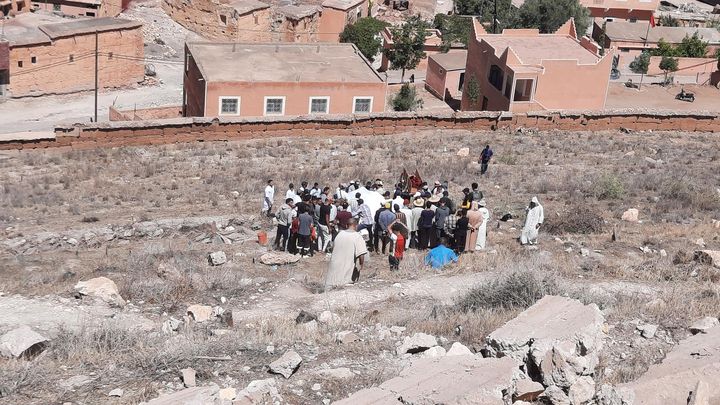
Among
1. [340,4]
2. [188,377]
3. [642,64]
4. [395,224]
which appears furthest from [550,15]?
[188,377]

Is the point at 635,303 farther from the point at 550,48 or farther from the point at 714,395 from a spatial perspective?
the point at 550,48

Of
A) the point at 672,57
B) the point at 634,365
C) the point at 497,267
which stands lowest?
the point at 672,57

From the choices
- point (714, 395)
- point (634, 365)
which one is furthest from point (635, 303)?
point (714, 395)

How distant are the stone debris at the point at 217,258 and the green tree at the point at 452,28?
42538 millimetres

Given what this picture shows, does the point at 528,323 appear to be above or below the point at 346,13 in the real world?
above

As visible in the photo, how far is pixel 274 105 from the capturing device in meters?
34.3

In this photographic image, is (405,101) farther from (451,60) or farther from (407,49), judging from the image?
(407,49)

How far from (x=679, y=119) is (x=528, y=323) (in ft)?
76.2

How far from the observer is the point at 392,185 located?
22688mm

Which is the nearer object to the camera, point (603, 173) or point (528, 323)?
point (528, 323)

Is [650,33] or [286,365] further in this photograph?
[650,33]

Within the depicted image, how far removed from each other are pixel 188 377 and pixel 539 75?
2948 cm

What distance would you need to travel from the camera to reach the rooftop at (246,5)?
178 ft

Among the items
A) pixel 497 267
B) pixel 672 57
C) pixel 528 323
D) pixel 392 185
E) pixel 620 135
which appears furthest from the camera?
pixel 672 57
